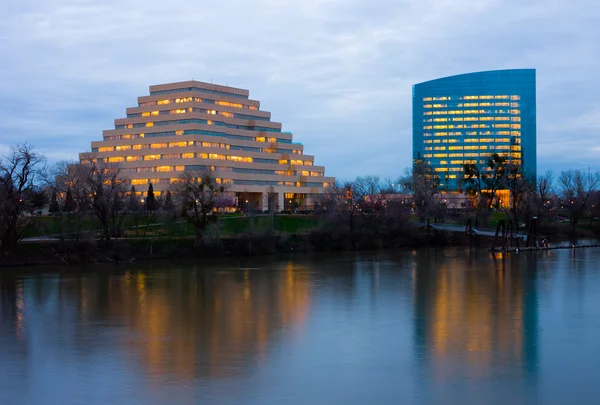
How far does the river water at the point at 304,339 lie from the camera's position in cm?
1998

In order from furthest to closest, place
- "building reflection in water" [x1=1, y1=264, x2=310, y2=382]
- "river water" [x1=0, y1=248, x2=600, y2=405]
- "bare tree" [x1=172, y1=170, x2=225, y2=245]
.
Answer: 1. "bare tree" [x1=172, y1=170, x2=225, y2=245]
2. "building reflection in water" [x1=1, y1=264, x2=310, y2=382]
3. "river water" [x1=0, y1=248, x2=600, y2=405]

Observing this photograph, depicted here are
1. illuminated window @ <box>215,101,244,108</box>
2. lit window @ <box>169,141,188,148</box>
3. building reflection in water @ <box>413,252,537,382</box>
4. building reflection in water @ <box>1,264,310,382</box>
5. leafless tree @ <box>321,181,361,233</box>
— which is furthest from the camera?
illuminated window @ <box>215,101,244,108</box>

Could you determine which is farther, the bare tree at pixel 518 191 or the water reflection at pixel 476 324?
the bare tree at pixel 518 191

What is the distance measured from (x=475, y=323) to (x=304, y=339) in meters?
8.14

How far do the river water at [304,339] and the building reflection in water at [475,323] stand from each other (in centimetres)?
7

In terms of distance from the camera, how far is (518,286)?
4391 centimetres

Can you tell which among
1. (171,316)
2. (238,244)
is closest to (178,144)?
(238,244)

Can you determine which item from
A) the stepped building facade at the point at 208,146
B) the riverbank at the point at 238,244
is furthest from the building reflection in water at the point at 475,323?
the stepped building facade at the point at 208,146

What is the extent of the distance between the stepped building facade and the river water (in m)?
79.8

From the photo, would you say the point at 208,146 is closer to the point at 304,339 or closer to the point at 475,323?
the point at 475,323

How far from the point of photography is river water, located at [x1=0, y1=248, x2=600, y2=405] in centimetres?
1998

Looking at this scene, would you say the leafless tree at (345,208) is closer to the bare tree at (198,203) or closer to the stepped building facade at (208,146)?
the bare tree at (198,203)

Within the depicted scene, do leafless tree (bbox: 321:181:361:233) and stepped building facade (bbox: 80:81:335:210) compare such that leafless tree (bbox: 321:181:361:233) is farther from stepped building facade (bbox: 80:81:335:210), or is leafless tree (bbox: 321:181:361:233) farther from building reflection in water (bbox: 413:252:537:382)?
building reflection in water (bbox: 413:252:537:382)

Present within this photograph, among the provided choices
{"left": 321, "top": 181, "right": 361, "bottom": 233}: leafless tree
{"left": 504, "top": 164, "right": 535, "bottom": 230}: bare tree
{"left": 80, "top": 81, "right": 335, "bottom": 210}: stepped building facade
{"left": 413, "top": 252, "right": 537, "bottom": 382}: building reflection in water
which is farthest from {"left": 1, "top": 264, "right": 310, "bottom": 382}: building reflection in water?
{"left": 80, "top": 81, "right": 335, "bottom": 210}: stepped building facade
